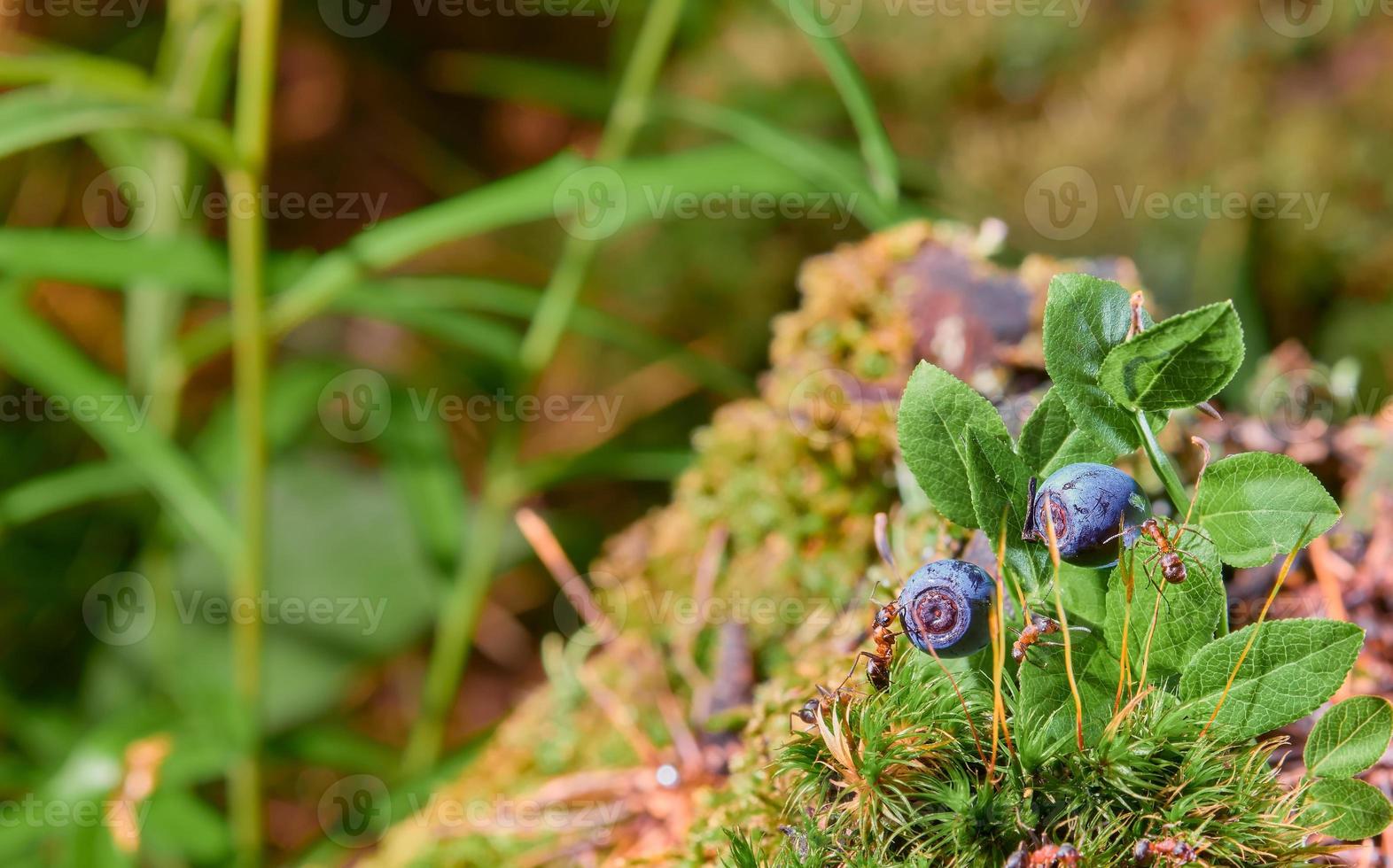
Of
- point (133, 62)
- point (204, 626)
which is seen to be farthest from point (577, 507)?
point (133, 62)

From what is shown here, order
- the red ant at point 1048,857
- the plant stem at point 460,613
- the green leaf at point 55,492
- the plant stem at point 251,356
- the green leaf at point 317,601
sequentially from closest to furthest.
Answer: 1. the red ant at point 1048,857
2. the plant stem at point 251,356
3. the green leaf at point 55,492
4. the plant stem at point 460,613
5. the green leaf at point 317,601

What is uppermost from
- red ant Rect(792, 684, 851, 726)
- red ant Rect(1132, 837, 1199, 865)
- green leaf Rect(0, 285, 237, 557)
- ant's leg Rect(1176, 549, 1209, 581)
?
green leaf Rect(0, 285, 237, 557)

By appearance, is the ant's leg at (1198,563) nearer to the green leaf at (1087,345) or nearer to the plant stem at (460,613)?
the green leaf at (1087,345)

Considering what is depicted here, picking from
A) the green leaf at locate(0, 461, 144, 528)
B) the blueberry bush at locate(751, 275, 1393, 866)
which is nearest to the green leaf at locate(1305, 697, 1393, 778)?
the blueberry bush at locate(751, 275, 1393, 866)

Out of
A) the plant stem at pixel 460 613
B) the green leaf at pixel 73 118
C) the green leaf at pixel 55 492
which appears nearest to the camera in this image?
the green leaf at pixel 73 118

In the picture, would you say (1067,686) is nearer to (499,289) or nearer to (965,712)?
(965,712)

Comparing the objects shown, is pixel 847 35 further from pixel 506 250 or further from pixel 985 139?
pixel 506 250

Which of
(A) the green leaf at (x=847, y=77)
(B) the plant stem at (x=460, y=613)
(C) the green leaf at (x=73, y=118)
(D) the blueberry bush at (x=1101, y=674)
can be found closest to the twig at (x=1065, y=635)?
(D) the blueberry bush at (x=1101, y=674)

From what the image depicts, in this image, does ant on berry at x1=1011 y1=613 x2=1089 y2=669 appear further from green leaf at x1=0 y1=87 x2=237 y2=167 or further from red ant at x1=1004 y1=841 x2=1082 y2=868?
green leaf at x1=0 y1=87 x2=237 y2=167
